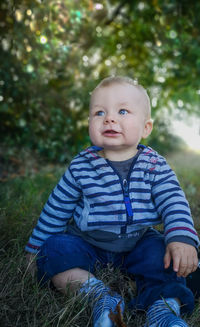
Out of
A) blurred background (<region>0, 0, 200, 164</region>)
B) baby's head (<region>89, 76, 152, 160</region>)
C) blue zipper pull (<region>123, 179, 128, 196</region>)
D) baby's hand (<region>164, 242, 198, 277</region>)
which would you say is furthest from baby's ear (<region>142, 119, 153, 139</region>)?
blurred background (<region>0, 0, 200, 164</region>)

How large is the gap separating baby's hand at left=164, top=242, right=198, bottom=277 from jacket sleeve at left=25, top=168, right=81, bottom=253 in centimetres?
63

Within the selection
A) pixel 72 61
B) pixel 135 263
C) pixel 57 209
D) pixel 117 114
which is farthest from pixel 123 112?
pixel 72 61

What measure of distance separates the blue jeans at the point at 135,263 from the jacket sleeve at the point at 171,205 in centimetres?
14

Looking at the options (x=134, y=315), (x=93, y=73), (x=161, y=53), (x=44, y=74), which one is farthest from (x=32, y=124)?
(x=134, y=315)

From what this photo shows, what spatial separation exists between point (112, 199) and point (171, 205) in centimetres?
31

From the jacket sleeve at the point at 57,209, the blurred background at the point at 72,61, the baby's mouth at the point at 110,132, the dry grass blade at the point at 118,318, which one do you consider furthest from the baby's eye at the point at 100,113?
the blurred background at the point at 72,61

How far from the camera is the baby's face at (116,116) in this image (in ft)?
6.03

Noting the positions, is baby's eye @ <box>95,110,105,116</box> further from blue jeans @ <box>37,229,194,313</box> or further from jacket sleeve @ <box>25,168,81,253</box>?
blue jeans @ <box>37,229,194,313</box>

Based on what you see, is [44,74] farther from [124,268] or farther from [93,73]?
[124,268]

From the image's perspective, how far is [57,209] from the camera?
6.34 feet

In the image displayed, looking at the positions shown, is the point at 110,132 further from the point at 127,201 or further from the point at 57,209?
the point at 57,209

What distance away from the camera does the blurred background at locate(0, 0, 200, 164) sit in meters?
3.53

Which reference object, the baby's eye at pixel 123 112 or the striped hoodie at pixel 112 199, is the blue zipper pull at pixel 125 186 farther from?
the baby's eye at pixel 123 112

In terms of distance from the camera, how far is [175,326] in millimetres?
1323
